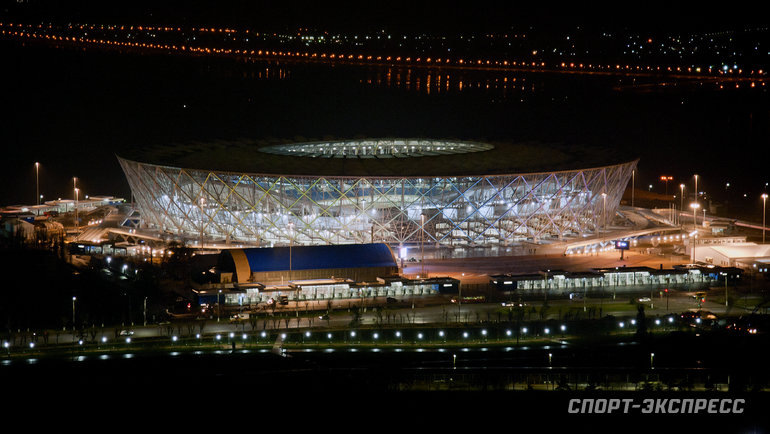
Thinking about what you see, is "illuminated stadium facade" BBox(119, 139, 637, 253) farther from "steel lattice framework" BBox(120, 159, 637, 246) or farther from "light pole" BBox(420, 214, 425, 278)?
"light pole" BBox(420, 214, 425, 278)

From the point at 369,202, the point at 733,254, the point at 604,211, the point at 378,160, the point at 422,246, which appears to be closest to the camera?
the point at 422,246

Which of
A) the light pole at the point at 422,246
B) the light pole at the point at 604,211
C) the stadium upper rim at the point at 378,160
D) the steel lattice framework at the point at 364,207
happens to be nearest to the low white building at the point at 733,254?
the light pole at the point at 604,211

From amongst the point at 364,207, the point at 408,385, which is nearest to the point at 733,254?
the point at 364,207

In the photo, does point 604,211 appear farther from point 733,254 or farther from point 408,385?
point 408,385

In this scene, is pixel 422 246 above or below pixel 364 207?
below

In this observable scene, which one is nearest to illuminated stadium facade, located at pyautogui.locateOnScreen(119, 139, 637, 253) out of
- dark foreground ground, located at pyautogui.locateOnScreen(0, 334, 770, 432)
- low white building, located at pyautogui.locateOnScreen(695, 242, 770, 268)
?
low white building, located at pyautogui.locateOnScreen(695, 242, 770, 268)

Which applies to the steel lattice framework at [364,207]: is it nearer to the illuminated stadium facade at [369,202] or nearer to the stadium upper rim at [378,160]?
the illuminated stadium facade at [369,202]

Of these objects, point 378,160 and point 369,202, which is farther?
point 378,160

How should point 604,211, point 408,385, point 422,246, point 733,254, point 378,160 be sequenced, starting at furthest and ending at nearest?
point 604,211 → point 378,160 → point 733,254 → point 422,246 → point 408,385
